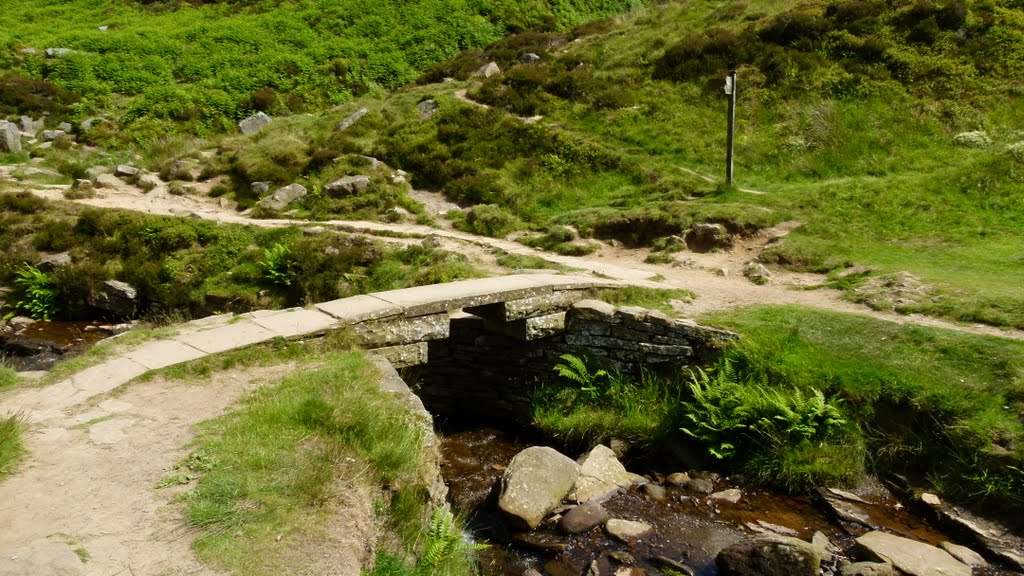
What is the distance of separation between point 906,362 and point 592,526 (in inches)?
179

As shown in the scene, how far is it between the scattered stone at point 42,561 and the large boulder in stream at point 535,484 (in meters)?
4.51

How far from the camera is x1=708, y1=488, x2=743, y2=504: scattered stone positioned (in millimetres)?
8211

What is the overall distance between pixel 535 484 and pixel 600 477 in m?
0.99

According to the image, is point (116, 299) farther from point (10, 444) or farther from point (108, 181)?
point (10, 444)

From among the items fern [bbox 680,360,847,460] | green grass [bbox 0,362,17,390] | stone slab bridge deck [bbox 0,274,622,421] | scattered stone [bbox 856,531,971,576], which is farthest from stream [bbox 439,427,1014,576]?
green grass [bbox 0,362,17,390]

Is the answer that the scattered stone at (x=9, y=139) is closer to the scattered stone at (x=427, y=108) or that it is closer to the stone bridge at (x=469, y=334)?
the scattered stone at (x=427, y=108)

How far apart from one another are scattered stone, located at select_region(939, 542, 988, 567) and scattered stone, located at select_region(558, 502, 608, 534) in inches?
136

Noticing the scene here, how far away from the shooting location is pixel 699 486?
850 cm

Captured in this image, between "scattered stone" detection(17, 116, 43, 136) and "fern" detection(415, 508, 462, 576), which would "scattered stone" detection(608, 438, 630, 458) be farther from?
"scattered stone" detection(17, 116, 43, 136)

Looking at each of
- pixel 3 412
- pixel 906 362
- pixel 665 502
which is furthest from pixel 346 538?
pixel 906 362

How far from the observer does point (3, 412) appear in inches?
254

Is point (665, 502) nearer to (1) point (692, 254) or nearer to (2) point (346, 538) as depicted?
(2) point (346, 538)

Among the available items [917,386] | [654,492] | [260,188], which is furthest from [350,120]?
[917,386]

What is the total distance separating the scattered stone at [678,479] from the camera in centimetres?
867
